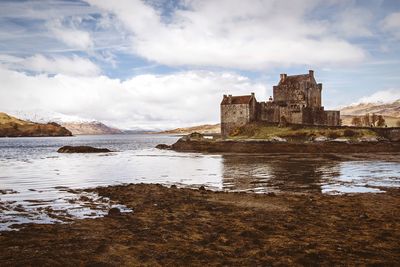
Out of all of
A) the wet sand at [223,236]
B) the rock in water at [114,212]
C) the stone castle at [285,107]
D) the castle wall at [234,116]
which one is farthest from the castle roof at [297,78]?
the rock in water at [114,212]

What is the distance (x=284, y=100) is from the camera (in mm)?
86812

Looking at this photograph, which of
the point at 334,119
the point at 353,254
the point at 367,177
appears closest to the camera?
the point at 353,254

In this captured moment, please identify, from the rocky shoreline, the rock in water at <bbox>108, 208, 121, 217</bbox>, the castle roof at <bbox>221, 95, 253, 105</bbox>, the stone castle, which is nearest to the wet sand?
the rock in water at <bbox>108, 208, 121, 217</bbox>

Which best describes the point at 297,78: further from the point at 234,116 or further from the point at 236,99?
the point at 234,116

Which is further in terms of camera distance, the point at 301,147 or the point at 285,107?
the point at 285,107

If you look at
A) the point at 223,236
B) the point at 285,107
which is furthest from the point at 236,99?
the point at 223,236

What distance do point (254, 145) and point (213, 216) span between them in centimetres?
5467

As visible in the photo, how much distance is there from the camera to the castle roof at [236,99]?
84812 millimetres

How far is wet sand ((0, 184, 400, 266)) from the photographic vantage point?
930cm

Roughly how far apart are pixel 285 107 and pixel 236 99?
465 inches

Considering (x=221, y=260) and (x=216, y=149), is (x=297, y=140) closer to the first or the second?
(x=216, y=149)

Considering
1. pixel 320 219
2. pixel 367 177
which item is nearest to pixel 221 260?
pixel 320 219

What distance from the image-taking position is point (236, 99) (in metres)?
86.9

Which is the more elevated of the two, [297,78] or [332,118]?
[297,78]
